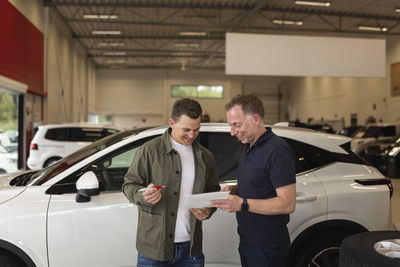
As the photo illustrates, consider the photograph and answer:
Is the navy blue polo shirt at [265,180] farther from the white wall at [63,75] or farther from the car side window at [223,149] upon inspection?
the white wall at [63,75]

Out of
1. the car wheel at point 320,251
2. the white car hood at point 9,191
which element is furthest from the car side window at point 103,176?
the car wheel at point 320,251

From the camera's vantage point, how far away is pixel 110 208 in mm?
2701

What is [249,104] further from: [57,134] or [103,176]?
[57,134]

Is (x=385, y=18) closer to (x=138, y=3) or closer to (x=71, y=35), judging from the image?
(x=138, y=3)

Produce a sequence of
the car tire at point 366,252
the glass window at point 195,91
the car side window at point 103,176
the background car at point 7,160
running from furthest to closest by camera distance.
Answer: the glass window at point 195,91
the background car at point 7,160
the car side window at point 103,176
the car tire at point 366,252

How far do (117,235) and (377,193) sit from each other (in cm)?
194

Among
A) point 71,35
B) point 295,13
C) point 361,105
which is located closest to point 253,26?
point 295,13

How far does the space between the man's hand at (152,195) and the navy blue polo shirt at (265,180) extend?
454 millimetres

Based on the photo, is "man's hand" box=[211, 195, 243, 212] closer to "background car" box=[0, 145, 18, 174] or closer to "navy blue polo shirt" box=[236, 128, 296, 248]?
"navy blue polo shirt" box=[236, 128, 296, 248]

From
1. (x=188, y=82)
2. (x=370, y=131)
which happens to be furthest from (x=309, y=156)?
(x=188, y=82)

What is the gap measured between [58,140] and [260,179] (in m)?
9.49

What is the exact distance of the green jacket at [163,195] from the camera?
196 centimetres

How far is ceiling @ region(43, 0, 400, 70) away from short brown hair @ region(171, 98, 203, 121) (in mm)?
13790

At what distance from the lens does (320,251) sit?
2939mm
